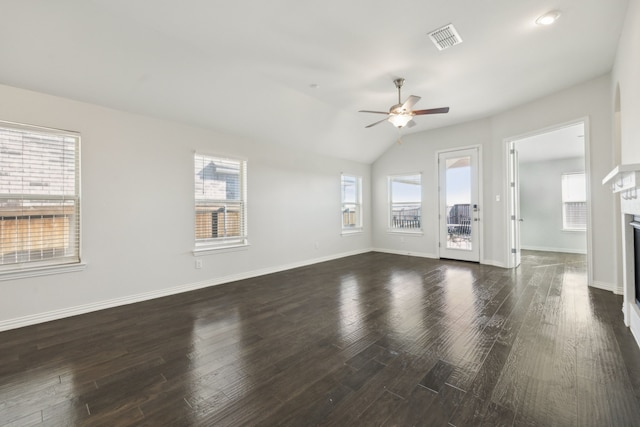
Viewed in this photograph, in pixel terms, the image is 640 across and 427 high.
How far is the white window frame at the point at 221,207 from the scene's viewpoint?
420cm

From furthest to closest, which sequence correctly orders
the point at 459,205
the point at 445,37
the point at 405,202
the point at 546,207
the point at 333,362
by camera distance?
the point at 546,207, the point at 405,202, the point at 459,205, the point at 445,37, the point at 333,362

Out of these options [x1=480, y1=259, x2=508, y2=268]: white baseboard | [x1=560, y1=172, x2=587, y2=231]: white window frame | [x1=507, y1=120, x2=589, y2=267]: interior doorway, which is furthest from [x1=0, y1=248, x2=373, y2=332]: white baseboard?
[x1=560, y1=172, x2=587, y2=231]: white window frame

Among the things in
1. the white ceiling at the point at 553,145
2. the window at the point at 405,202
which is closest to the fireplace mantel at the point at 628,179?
the white ceiling at the point at 553,145

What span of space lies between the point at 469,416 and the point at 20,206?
4.40m

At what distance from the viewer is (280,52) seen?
317 cm

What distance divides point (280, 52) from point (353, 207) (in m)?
4.57

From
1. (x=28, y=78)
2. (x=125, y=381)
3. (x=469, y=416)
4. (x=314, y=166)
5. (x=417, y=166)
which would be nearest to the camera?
(x=469, y=416)

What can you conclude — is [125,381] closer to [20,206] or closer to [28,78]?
[20,206]

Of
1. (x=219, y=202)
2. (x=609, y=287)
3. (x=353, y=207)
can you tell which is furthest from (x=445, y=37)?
(x=353, y=207)

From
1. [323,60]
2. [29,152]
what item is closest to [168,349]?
[29,152]

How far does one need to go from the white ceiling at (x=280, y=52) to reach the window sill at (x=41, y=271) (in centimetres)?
192

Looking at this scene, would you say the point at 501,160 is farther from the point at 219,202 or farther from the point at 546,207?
the point at 219,202

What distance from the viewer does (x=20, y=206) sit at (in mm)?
2873

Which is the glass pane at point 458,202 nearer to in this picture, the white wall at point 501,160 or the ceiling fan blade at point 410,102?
the white wall at point 501,160
